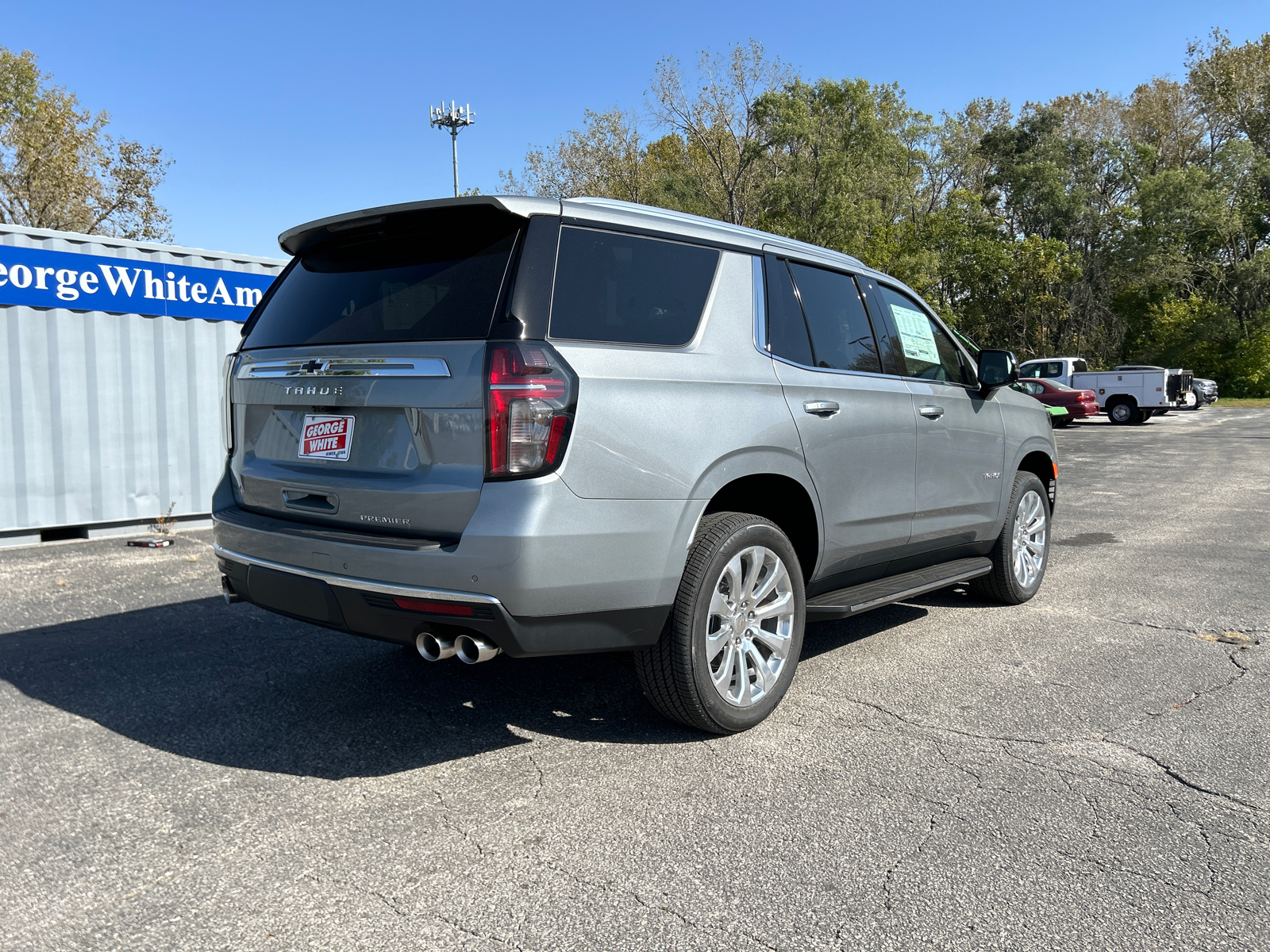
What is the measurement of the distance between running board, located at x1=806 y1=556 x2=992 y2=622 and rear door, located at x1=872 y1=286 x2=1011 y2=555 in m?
0.13

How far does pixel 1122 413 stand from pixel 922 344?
27064mm

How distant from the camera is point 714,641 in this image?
3.54 meters

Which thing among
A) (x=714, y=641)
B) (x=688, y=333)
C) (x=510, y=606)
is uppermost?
(x=688, y=333)

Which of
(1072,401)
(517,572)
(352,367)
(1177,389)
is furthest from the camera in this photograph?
(1177,389)

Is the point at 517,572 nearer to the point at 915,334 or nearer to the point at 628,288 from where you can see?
the point at 628,288

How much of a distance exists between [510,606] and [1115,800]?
6.91 ft

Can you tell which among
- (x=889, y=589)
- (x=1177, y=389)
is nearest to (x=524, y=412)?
(x=889, y=589)

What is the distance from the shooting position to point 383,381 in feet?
10.4

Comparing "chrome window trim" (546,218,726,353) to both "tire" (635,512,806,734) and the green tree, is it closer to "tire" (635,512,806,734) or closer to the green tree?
"tire" (635,512,806,734)

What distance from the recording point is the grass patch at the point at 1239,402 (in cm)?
3875

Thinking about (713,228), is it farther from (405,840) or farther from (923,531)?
(405,840)

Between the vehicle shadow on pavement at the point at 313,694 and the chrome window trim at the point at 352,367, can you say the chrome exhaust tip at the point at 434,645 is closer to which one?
the vehicle shadow on pavement at the point at 313,694

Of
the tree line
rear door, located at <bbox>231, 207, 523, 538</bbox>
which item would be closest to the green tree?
the tree line

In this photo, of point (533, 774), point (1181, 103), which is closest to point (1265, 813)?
point (533, 774)
